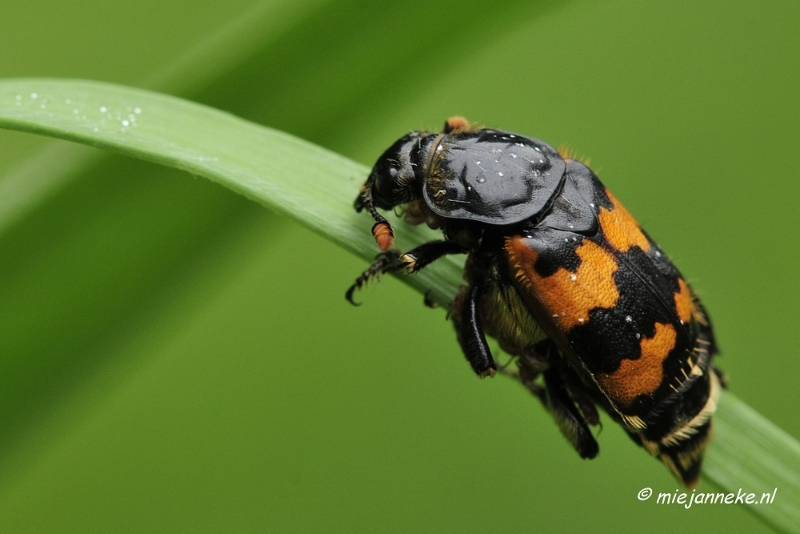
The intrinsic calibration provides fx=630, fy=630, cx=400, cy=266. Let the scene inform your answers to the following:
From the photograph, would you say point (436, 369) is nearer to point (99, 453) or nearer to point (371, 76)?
point (371, 76)

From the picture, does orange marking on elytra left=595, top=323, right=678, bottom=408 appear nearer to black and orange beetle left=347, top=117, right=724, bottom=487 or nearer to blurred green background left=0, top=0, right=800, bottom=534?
black and orange beetle left=347, top=117, right=724, bottom=487

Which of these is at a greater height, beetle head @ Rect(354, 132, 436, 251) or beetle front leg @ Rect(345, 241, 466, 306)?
beetle head @ Rect(354, 132, 436, 251)

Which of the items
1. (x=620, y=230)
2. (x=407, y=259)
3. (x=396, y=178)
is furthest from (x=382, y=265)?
(x=620, y=230)

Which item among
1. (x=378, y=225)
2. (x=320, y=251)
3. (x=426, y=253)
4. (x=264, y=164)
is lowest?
(x=320, y=251)

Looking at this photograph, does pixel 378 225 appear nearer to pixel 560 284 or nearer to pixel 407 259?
pixel 407 259

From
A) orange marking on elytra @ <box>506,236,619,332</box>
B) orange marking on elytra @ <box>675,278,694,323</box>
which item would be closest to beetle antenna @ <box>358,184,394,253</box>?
orange marking on elytra @ <box>506,236,619,332</box>

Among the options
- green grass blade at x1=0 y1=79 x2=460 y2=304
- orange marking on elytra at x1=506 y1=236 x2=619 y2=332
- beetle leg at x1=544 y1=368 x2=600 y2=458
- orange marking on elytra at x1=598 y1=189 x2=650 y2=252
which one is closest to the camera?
green grass blade at x1=0 y1=79 x2=460 y2=304
